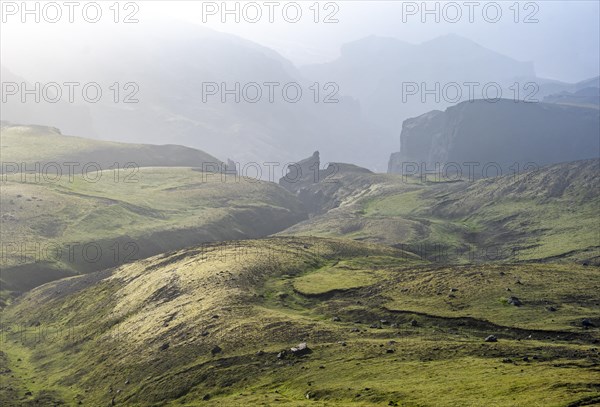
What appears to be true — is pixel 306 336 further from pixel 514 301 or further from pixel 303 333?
pixel 514 301

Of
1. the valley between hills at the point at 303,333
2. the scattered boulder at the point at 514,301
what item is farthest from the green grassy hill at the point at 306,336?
the scattered boulder at the point at 514,301

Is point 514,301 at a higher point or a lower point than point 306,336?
higher

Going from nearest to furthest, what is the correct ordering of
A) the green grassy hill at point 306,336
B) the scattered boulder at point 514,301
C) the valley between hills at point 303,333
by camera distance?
1. the green grassy hill at point 306,336
2. the valley between hills at point 303,333
3. the scattered boulder at point 514,301

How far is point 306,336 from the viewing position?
3031 inches

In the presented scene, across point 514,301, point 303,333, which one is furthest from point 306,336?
point 514,301

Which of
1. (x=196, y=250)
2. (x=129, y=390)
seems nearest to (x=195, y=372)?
(x=129, y=390)

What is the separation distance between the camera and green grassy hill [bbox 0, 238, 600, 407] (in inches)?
2350

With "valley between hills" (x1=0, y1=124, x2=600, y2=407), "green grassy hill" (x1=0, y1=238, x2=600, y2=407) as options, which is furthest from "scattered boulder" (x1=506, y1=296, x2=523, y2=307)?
"valley between hills" (x1=0, y1=124, x2=600, y2=407)

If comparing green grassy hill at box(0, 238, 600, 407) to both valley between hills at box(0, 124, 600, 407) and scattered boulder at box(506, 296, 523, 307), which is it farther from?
scattered boulder at box(506, 296, 523, 307)

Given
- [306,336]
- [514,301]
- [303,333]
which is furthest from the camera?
[514,301]

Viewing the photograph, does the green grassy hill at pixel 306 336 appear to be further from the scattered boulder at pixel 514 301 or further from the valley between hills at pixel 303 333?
the scattered boulder at pixel 514 301

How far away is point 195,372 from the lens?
73.8 m

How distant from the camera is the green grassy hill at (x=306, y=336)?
59.7 meters

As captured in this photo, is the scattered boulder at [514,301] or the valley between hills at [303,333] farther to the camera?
the scattered boulder at [514,301]
